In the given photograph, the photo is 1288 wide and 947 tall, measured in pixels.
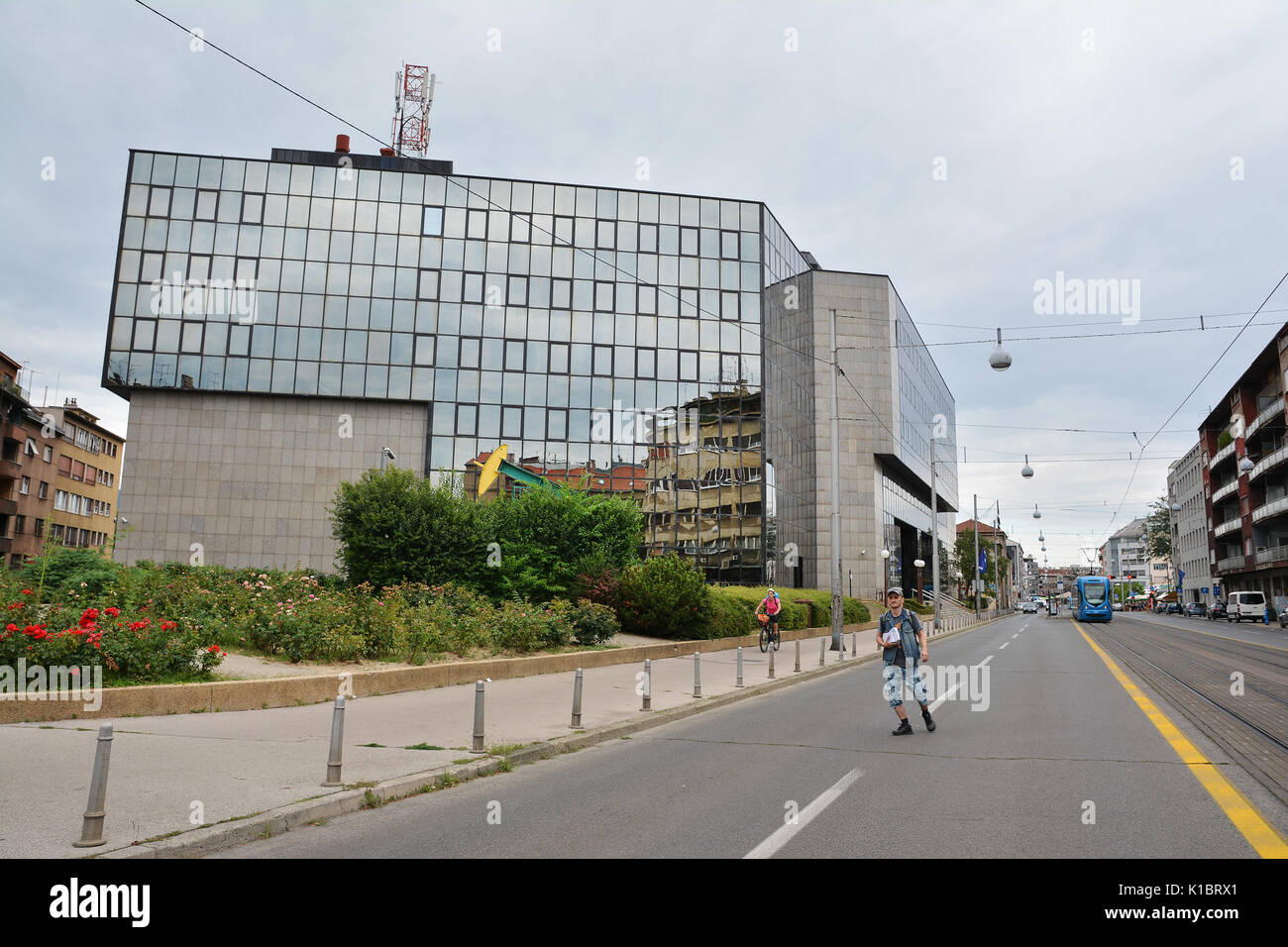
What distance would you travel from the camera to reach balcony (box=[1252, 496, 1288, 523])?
6028 centimetres

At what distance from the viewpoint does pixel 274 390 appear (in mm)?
40500

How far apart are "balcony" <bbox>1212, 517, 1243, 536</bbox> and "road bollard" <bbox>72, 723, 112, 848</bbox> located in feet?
283

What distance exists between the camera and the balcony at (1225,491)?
241 feet

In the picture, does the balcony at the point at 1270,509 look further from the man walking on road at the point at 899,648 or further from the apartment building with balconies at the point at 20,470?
the apartment building with balconies at the point at 20,470

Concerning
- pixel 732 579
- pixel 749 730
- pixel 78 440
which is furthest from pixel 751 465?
pixel 78 440

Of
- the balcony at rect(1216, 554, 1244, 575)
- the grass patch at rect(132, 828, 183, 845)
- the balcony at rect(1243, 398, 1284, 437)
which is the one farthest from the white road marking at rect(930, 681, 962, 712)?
the balcony at rect(1216, 554, 1244, 575)

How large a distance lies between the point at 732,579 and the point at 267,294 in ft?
88.6

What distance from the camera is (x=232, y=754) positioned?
824 centimetres

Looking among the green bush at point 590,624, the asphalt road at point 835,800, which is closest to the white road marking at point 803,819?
the asphalt road at point 835,800

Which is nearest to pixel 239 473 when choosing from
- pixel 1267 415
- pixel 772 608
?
pixel 772 608

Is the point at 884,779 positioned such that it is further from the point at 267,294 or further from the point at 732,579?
the point at 267,294

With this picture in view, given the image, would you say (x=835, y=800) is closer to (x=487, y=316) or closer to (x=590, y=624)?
(x=590, y=624)

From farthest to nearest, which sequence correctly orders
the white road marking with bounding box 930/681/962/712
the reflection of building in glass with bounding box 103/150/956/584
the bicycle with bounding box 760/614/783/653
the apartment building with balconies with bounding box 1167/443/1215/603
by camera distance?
the apartment building with balconies with bounding box 1167/443/1215/603 → the reflection of building in glass with bounding box 103/150/956/584 → the bicycle with bounding box 760/614/783/653 → the white road marking with bounding box 930/681/962/712

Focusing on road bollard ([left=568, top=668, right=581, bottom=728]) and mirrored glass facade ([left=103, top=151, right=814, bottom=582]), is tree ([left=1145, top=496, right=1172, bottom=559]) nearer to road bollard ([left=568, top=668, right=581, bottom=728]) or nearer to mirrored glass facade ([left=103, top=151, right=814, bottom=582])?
mirrored glass facade ([left=103, top=151, right=814, bottom=582])
